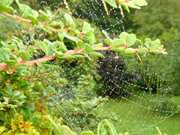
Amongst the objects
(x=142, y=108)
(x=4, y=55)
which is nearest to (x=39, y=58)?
(x=4, y=55)

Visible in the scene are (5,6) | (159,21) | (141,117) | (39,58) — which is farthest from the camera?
(159,21)

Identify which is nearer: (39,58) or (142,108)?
(39,58)

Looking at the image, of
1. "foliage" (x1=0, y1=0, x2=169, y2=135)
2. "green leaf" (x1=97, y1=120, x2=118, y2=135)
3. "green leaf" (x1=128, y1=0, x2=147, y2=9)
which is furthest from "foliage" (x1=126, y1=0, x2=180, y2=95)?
"green leaf" (x1=128, y1=0, x2=147, y2=9)

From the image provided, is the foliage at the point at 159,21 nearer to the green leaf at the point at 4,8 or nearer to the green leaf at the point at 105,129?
the green leaf at the point at 105,129

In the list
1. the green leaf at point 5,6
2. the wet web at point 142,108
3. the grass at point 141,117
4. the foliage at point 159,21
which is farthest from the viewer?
the foliage at point 159,21

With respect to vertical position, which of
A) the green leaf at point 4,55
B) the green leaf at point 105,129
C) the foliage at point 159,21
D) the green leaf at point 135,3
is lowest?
the foliage at point 159,21

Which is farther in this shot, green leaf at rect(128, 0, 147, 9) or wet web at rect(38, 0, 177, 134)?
wet web at rect(38, 0, 177, 134)

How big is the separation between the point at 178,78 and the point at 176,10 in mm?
2984

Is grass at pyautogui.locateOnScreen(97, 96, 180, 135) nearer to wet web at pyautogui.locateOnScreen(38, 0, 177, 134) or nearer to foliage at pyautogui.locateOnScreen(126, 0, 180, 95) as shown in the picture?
wet web at pyautogui.locateOnScreen(38, 0, 177, 134)

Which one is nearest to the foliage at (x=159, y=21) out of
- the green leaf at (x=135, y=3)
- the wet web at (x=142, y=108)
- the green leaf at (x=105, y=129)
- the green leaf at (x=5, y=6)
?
the wet web at (x=142, y=108)

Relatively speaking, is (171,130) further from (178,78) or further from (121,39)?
(121,39)

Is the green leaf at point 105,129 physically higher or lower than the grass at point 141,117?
higher

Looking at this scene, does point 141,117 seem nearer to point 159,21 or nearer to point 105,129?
point 159,21

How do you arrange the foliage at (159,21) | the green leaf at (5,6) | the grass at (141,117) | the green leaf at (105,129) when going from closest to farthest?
the green leaf at (5,6), the green leaf at (105,129), the grass at (141,117), the foliage at (159,21)
